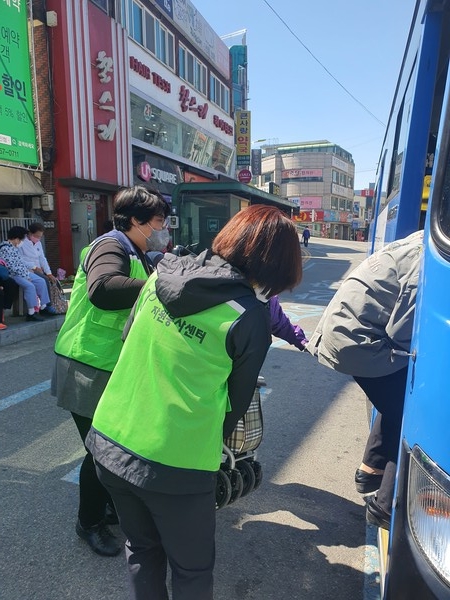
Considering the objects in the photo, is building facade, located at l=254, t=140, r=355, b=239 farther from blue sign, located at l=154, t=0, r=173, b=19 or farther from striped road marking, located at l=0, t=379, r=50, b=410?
striped road marking, located at l=0, t=379, r=50, b=410

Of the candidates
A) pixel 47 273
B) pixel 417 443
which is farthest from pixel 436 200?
pixel 47 273

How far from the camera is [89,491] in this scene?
2.36m

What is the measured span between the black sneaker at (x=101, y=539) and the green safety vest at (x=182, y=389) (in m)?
1.26

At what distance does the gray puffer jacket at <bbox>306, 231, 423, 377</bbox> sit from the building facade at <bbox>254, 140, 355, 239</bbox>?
6432cm

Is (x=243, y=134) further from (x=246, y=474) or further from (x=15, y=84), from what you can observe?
(x=246, y=474)

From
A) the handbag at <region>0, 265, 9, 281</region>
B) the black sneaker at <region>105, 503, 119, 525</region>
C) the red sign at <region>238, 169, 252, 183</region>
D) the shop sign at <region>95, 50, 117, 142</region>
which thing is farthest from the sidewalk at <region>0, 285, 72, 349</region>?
the red sign at <region>238, 169, 252, 183</region>

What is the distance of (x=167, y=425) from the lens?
142cm

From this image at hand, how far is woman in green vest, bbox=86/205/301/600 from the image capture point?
140 cm

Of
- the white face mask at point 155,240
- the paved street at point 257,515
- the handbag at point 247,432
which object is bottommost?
the paved street at point 257,515

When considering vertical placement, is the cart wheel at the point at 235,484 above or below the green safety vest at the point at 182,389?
below

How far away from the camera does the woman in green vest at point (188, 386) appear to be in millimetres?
1396

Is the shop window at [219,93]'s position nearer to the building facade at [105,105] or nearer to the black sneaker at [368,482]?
the building facade at [105,105]

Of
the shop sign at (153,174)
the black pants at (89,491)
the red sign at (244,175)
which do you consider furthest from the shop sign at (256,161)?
the black pants at (89,491)

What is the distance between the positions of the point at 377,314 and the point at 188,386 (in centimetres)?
93
